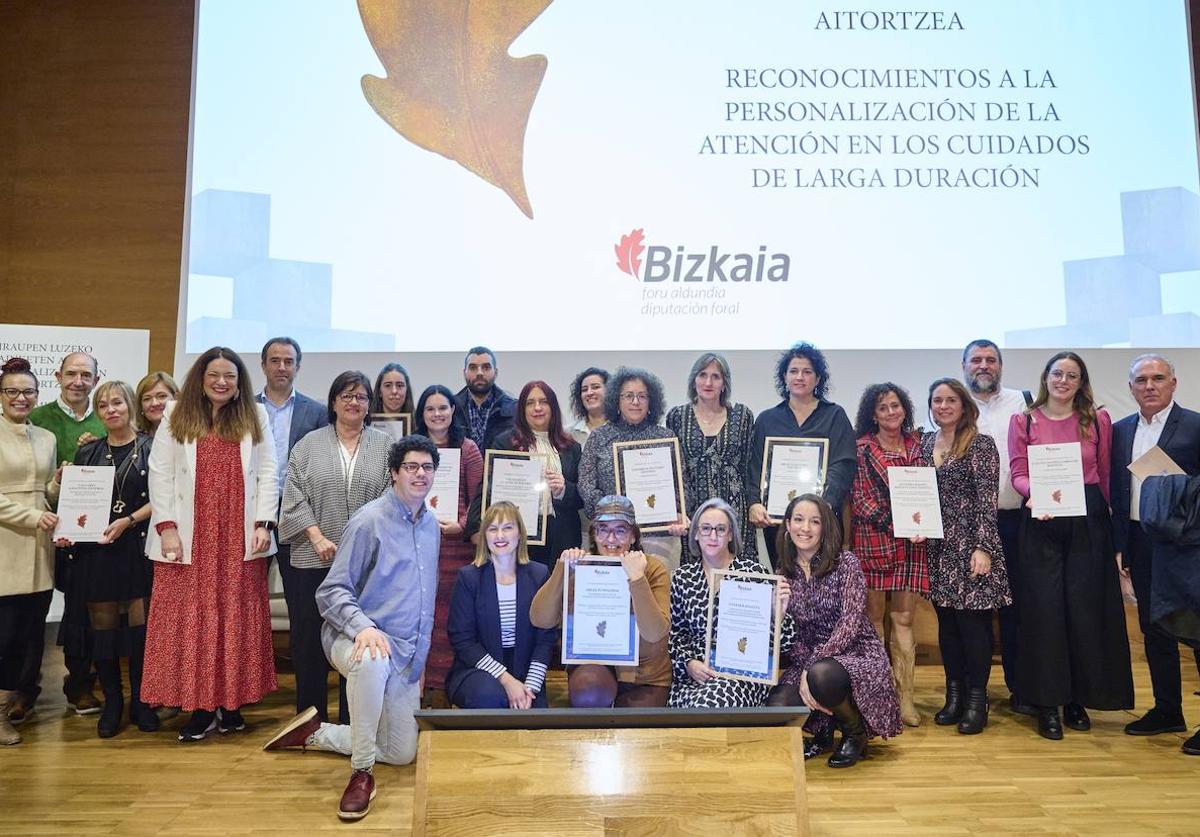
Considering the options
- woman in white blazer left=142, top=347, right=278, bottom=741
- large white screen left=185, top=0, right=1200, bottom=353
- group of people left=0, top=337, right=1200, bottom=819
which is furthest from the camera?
large white screen left=185, top=0, right=1200, bottom=353

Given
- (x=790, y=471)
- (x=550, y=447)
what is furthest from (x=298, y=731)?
(x=790, y=471)

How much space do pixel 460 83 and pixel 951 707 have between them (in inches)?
163

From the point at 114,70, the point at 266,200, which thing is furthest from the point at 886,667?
the point at 114,70

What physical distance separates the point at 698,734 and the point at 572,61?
4093 mm

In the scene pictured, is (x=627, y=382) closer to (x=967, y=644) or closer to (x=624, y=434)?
(x=624, y=434)

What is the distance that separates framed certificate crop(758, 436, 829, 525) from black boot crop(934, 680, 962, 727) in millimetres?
1083

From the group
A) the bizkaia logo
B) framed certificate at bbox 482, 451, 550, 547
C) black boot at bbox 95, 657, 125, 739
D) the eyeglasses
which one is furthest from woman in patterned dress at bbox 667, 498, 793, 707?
black boot at bbox 95, 657, 125, 739

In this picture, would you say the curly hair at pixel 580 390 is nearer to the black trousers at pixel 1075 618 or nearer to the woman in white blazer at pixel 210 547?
the woman in white blazer at pixel 210 547

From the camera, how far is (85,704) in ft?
13.4

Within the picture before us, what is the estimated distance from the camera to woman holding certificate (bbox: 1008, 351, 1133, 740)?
12.1 ft

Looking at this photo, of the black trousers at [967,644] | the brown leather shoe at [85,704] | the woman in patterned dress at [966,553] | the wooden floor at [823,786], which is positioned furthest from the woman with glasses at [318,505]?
the black trousers at [967,644]

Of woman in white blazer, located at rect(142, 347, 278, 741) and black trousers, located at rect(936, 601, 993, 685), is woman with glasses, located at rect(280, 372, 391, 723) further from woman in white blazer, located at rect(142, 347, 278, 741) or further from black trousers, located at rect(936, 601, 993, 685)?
black trousers, located at rect(936, 601, 993, 685)

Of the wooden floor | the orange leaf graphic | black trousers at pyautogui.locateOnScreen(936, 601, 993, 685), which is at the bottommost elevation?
the wooden floor

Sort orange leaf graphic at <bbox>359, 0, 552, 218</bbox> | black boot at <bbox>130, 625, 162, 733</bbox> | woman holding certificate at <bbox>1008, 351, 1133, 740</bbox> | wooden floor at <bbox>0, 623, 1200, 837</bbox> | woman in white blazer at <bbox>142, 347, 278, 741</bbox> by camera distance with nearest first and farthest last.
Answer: wooden floor at <bbox>0, 623, 1200, 837</bbox>
woman in white blazer at <bbox>142, 347, 278, 741</bbox>
woman holding certificate at <bbox>1008, 351, 1133, 740</bbox>
black boot at <bbox>130, 625, 162, 733</bbox>
orange leaf graphic at <bbox>359, 0, 552, 218</bbox>
